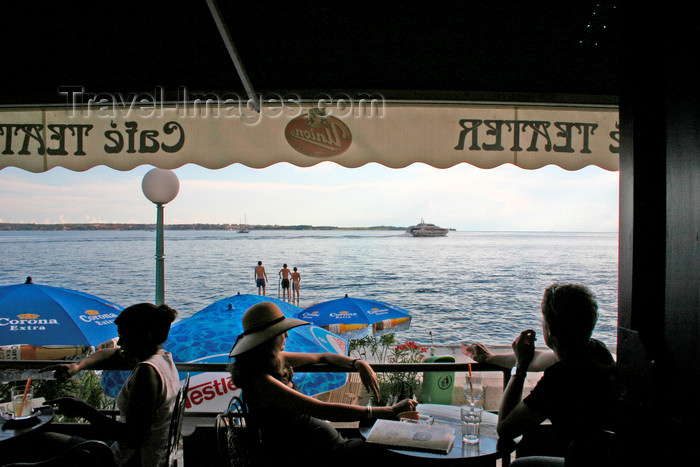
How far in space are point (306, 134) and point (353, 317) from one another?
722 cm

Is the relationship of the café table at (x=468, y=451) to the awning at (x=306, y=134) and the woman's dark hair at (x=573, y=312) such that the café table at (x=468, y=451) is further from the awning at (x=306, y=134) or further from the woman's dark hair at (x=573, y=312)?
the awning at (x=306, y=134)

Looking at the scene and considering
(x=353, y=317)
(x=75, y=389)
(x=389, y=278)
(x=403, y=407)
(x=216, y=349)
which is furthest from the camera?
(x=389, y=278)

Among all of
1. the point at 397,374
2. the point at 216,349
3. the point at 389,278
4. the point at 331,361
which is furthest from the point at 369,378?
the point at 389,278

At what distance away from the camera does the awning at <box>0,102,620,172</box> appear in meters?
2.62

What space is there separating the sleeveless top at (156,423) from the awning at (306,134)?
1.15m

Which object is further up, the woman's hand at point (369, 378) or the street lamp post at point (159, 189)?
the street lamp post at point (159, 189)

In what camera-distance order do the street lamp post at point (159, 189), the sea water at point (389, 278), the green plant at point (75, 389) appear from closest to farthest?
the street lamp post at point (159, 189)
the green plant at point (75, 389)
the sea water at point (389, 278)

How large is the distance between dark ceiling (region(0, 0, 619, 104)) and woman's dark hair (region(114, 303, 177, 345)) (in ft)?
3.99

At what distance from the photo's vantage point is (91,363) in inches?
97.9

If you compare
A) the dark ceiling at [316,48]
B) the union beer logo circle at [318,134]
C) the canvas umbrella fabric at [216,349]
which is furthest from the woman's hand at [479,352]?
the canvas umbrella fabric at [216,349]

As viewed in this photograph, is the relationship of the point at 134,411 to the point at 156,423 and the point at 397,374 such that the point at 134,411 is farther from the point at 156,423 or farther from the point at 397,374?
the point at 397,374

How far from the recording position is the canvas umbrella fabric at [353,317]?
9305 millimetres

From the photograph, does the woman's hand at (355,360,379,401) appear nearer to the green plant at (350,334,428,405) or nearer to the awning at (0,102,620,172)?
the awning at (0,102,620,172)

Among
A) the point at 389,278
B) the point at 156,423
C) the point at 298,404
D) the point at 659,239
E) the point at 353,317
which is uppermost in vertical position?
the point at 659,239
